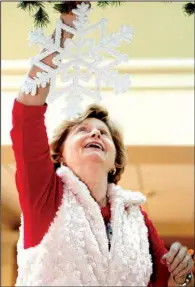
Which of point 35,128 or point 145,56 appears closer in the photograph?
point 35,128

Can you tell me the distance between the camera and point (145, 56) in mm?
2496

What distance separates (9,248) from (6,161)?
5.66 ft

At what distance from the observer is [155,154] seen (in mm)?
2660

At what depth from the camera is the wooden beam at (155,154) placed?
2.56 meters

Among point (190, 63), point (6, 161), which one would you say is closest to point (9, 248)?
point (6, 161)

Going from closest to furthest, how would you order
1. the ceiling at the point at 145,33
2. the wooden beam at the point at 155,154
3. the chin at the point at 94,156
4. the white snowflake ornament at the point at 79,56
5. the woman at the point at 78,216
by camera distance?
1. the white snowflake ornament at the point at 79,56
2. the woman at the point at 78,216
3. the chin at the point at 94,156
4. the ceiling at the point at 145,33
5. the wooden beam at the point at 155,154

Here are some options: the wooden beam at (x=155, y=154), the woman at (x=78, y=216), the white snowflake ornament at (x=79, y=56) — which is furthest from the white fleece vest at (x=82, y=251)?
the wooden beam at (x=155, y=154)

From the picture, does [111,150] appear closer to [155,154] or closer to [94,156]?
[94,156]

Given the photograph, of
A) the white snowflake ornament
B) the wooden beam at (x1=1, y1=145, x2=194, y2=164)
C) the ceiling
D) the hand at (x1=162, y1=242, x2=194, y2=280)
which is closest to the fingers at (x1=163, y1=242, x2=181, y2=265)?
the hand at (x1=162, y1=242, x2=194, y2=280)

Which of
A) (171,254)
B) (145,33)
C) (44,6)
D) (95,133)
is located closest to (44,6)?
(44,6)

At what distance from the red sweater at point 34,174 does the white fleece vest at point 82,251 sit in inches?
0.7

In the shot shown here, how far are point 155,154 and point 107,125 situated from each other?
1539mm

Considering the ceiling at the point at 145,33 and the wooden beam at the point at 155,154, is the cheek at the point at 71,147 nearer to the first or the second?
the ceiling at the point at 145,33

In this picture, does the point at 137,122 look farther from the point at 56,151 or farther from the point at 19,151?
the point at 19,151
